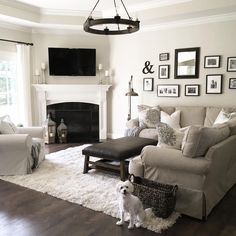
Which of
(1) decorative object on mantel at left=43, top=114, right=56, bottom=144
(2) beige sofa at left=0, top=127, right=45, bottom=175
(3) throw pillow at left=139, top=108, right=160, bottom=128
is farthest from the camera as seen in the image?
(1) decorative object on mantel at left=43, top=114, right=56, bottom=144

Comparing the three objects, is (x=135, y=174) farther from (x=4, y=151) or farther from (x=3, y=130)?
(x=3, y=130)

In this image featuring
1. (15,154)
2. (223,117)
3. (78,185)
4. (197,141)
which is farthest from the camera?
(223,117)

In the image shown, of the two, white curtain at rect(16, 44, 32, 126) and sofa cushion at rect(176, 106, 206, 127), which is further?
white curtain at rect(16, 44, 32, 126)

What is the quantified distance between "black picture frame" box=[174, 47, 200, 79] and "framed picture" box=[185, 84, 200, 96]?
185 millimetres

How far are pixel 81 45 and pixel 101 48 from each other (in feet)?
1.60

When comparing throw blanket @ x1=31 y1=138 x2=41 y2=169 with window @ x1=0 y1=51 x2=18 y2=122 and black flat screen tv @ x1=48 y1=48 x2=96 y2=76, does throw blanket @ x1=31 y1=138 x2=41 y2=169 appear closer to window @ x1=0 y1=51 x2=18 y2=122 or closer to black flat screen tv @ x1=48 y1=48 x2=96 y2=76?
window @ x1=0 y1=51 x2=18 y2=122

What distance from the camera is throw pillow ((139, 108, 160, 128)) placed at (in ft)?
17.0

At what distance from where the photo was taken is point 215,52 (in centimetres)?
511

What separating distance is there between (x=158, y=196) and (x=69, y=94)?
4296 millimetres

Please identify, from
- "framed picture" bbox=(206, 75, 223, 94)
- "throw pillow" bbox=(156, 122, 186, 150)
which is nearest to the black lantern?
"framed picture" bbox=(206, 75, 223, 94)

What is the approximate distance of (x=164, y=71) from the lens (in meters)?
5.70

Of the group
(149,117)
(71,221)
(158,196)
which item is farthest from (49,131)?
(158,196)

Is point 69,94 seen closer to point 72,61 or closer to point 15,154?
point 72,61

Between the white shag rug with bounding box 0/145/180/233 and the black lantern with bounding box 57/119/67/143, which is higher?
the black lantern with bounding box 57/119/67/143
